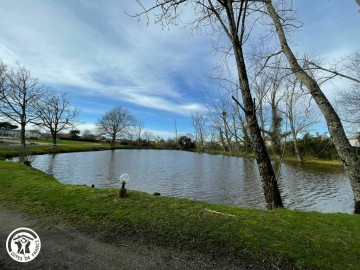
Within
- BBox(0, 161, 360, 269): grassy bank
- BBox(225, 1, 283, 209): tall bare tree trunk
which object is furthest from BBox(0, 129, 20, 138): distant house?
BBox(225, 1, 283, 209): tall bare tree trunk

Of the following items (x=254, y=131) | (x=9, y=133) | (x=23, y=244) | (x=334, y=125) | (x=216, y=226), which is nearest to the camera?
(x=23, y=244)

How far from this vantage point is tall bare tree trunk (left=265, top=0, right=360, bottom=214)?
566 cm

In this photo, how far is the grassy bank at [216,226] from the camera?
3365 millimetres

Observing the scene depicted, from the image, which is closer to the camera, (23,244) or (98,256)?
(98,256)

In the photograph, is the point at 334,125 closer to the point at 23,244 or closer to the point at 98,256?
the point at 98,256

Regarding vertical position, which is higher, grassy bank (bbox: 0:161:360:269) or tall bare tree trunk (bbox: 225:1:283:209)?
tall bare tree trunk (bbox: 225:1:283:209)

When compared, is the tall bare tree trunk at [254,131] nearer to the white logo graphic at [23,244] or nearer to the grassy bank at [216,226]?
the grassy bank at [216,226]

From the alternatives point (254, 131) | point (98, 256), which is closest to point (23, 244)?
point (98, 256)

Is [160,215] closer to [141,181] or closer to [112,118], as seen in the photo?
[141,181]

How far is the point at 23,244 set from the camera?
3582 mm

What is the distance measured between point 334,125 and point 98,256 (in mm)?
5668

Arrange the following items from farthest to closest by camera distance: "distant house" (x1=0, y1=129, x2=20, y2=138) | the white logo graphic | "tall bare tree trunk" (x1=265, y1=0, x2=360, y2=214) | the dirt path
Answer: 1. "distant house" (x1=0, y1=129, x2=20, y2=138)
2. "tall bare tree trunk" (x1=265, y1=0, x2=360, y2=214)
3. the white logo graphic
4. the dirt path

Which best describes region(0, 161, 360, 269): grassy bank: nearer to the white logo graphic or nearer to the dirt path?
the dirt path

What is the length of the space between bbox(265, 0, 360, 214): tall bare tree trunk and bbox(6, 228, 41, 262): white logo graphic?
6.29 metres
